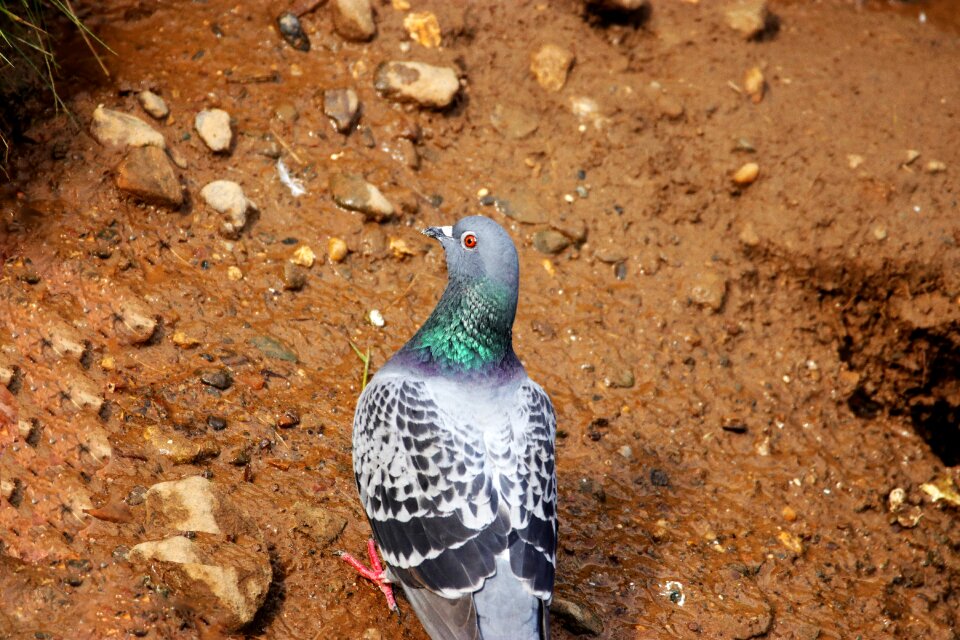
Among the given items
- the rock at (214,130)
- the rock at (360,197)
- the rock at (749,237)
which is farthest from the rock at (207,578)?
the rock at (749,237)

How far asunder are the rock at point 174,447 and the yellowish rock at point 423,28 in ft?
11.4

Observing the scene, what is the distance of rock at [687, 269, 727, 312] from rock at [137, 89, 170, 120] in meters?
3.76

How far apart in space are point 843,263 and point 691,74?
1.88 meters

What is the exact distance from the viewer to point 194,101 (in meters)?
6.06

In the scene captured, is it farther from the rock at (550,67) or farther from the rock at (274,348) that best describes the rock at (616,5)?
the rock at (274,348)

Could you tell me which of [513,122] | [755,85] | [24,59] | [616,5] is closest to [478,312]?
[513,122]

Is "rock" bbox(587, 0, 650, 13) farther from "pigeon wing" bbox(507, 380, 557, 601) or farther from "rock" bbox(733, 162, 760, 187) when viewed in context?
"pigeon wing" bbox(507, 380, 557, 601)

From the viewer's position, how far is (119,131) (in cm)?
558

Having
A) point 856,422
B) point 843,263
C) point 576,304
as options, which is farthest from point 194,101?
point 856,422

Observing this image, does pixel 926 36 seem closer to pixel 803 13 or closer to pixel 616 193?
pixel 803 13

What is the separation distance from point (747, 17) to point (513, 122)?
2.23 m

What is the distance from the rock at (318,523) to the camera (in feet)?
15.5

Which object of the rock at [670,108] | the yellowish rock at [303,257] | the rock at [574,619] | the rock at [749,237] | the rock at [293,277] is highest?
the rock at [670,108]

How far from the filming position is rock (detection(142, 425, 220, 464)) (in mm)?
4691
